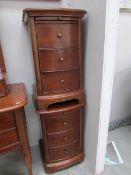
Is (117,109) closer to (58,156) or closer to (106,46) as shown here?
(58,156)

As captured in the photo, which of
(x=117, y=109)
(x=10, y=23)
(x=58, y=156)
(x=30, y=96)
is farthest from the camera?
(x=117, y=109)

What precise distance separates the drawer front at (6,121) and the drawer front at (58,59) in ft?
1.19

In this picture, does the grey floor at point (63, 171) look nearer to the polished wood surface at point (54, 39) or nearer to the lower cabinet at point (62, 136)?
the lower cabinet at point (62, 136)

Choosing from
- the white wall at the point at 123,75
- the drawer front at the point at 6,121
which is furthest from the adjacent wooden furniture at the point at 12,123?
the white wall at the point at 123,75

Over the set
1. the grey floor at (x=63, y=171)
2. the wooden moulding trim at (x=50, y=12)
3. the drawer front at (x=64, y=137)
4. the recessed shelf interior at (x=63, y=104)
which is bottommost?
the grey floor at (x=63, y=171)

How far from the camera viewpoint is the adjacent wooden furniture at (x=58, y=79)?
3.25 feet

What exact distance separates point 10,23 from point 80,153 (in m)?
1.26

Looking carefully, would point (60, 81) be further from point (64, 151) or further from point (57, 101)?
point (64, 151)

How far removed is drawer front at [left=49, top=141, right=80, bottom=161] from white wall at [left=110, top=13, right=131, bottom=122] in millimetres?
718

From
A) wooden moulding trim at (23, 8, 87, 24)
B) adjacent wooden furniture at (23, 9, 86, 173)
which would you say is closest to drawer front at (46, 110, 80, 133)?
adjacent wooden furniture at (23, 9, 86, 173)

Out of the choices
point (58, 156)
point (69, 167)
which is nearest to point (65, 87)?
point (58, 156)

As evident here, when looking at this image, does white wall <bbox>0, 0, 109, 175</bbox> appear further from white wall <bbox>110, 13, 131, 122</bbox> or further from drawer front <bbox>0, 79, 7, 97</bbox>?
white wall <bbox>110, 13, 131, 122</bbox>

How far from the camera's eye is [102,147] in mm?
1262

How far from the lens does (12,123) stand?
0.99 m
